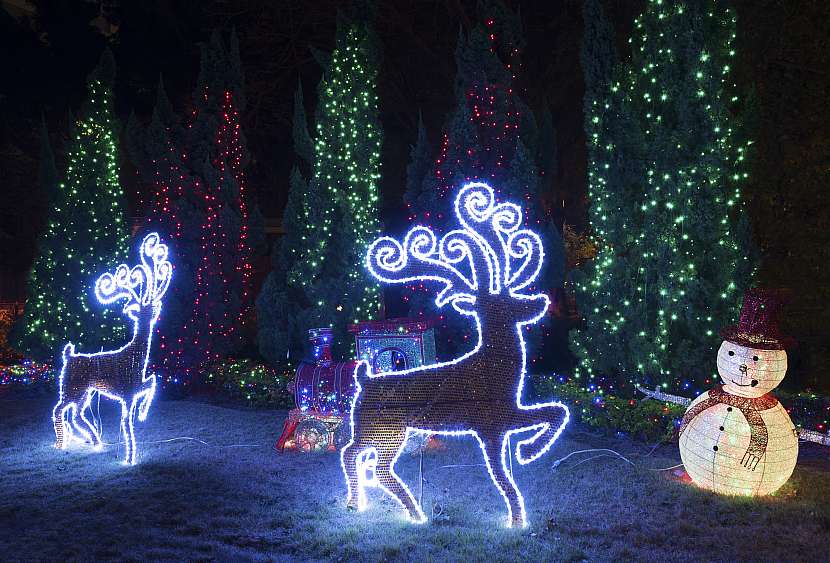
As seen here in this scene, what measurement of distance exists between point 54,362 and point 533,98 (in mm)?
11582

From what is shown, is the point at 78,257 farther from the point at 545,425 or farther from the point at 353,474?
the point at 545,425

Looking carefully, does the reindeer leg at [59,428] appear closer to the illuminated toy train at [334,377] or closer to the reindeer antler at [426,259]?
the illuminated toy train at [334,377]

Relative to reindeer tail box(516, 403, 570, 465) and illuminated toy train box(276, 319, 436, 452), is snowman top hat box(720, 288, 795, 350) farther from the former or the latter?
illuminated toy train box(276, 319, 436, 452)

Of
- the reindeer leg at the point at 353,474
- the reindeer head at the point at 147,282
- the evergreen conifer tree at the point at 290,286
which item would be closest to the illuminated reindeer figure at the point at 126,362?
the reindeer head at the point at 147,282

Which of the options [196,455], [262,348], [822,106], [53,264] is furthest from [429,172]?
[53,264]

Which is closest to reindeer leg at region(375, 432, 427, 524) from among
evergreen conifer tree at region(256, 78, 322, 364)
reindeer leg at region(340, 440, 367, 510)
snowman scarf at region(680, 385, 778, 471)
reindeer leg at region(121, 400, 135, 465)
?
reindeer leg at region(340, 440, 367, 510)

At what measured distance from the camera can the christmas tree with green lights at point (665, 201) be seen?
24.9 feet

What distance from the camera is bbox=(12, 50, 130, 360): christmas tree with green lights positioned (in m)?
11.2

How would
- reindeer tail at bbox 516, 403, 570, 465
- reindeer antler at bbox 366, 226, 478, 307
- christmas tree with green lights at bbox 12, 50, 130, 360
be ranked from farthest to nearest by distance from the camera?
christmas tree with green lights at bbox 12, 50, 130, 360 < reindeer antler at bbox 366, 226, 478, 307 < reindeer tail at bbox 516, 403, 570, 465

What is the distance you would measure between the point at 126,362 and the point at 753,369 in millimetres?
6421

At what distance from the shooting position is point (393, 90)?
1491 cm

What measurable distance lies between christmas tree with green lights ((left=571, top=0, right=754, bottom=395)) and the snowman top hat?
2.26 metres

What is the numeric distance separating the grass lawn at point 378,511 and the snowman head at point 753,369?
961mm

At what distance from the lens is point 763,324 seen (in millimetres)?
5273
